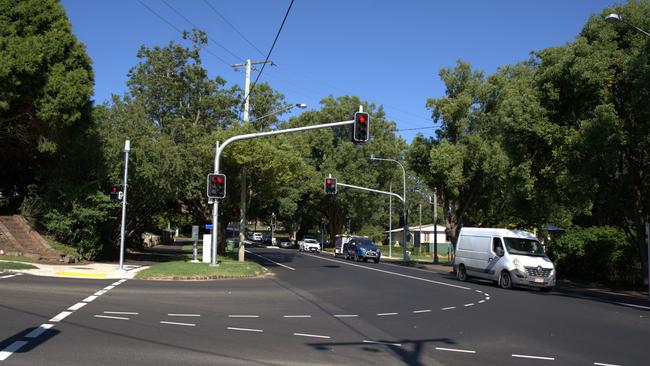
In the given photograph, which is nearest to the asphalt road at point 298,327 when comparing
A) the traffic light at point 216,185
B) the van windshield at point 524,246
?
the van windshield at point 524,246

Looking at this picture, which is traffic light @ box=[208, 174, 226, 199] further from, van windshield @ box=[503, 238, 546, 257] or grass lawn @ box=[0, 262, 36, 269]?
van windshield @ box=[503, 238, 546, 257]

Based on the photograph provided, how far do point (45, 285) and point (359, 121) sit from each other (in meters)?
11.3

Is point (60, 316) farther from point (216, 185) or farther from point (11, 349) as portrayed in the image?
point (216, 185)

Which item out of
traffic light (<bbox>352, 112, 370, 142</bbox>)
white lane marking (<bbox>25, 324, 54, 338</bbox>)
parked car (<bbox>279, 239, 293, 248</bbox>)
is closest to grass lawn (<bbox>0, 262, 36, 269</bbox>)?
white lane marking (<bbox>25, 324, 54, 338</bbox>)

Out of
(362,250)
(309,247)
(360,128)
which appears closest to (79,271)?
(360,128)

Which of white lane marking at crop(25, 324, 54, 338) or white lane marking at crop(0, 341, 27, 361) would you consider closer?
white lane marking at crop(0, 341, 27, 361)

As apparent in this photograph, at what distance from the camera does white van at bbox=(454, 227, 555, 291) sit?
2114 cm

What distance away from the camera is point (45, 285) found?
16.2 metres

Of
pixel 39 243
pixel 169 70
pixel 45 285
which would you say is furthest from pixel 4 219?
pixel 169 70

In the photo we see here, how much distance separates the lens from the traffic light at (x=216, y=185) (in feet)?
78.1

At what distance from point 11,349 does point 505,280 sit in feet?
59.1

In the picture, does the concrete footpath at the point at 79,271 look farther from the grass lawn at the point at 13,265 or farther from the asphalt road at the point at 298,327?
the asphalt road at the point at 298,327

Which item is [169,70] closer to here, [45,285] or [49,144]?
[49,144]

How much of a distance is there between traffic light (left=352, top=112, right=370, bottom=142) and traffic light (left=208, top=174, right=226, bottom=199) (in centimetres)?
650
